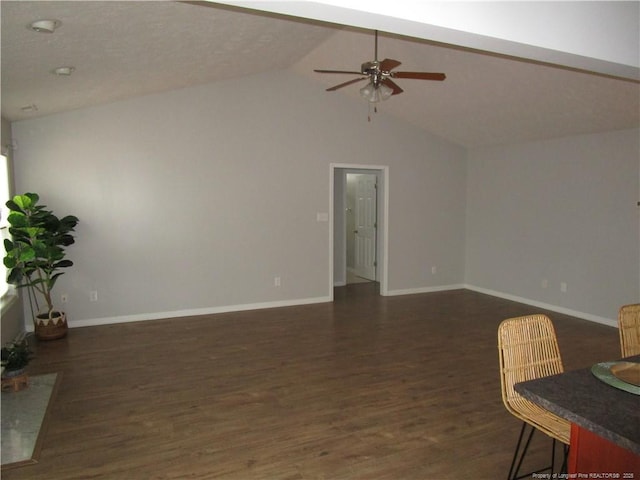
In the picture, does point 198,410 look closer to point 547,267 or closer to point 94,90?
point 94,90

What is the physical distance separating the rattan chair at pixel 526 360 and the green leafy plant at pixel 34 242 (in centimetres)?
434

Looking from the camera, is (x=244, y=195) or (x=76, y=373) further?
(x=244, y=195)

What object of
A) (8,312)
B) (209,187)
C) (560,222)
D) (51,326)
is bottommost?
(51,326)

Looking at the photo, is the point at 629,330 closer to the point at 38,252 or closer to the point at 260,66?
the point at 260,66

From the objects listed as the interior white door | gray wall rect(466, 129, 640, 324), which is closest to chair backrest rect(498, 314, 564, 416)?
gray wall rect(466, 129, 640, 324)

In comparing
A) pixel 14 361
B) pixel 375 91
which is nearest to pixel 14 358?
pixel 14 361

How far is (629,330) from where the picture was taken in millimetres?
2145

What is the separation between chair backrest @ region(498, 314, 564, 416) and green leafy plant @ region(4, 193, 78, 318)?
4341 mm

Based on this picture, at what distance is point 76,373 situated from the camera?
3797 mm

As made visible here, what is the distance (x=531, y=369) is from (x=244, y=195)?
455cm

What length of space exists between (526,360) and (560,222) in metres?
4.57

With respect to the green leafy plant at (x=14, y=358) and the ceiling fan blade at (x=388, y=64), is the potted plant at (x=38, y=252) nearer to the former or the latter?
the green leafy plant at (x=14, y=358)

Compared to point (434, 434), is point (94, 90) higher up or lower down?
higher up

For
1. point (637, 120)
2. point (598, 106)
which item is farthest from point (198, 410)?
point (637, 120)
